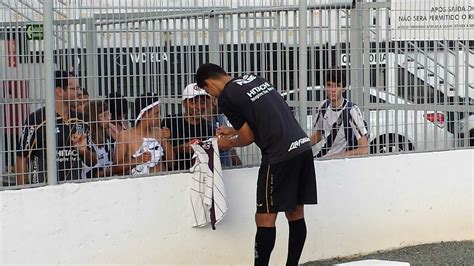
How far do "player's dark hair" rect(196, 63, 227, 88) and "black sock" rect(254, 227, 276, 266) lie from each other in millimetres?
1179

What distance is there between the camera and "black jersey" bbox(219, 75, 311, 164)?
22.1 ft

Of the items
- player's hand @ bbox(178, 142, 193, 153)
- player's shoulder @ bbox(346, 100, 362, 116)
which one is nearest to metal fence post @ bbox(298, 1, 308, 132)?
player's shoulder @ bbox(346, 100, 362, 116)

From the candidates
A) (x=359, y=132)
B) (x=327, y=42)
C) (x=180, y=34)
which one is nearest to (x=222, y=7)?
(x=180, y=34)

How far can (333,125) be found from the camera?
807 centimetres

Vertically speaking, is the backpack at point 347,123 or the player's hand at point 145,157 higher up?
the backpack at point 347,123

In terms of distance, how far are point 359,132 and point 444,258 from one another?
4.37 ft

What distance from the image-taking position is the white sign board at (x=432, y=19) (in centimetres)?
832

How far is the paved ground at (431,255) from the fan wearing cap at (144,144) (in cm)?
163

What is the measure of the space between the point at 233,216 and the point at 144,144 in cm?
96

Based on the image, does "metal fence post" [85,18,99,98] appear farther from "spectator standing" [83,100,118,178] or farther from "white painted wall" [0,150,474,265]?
"white painted wall" [0,150,474,265]

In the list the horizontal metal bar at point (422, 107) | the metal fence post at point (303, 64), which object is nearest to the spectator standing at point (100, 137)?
the metal fence post at point (303, 64)

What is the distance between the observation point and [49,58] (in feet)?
21.8

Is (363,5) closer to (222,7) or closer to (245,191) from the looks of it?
(222,7)

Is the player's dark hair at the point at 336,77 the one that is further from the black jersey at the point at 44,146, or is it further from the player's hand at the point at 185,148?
the black jersey at the point at 44,146
